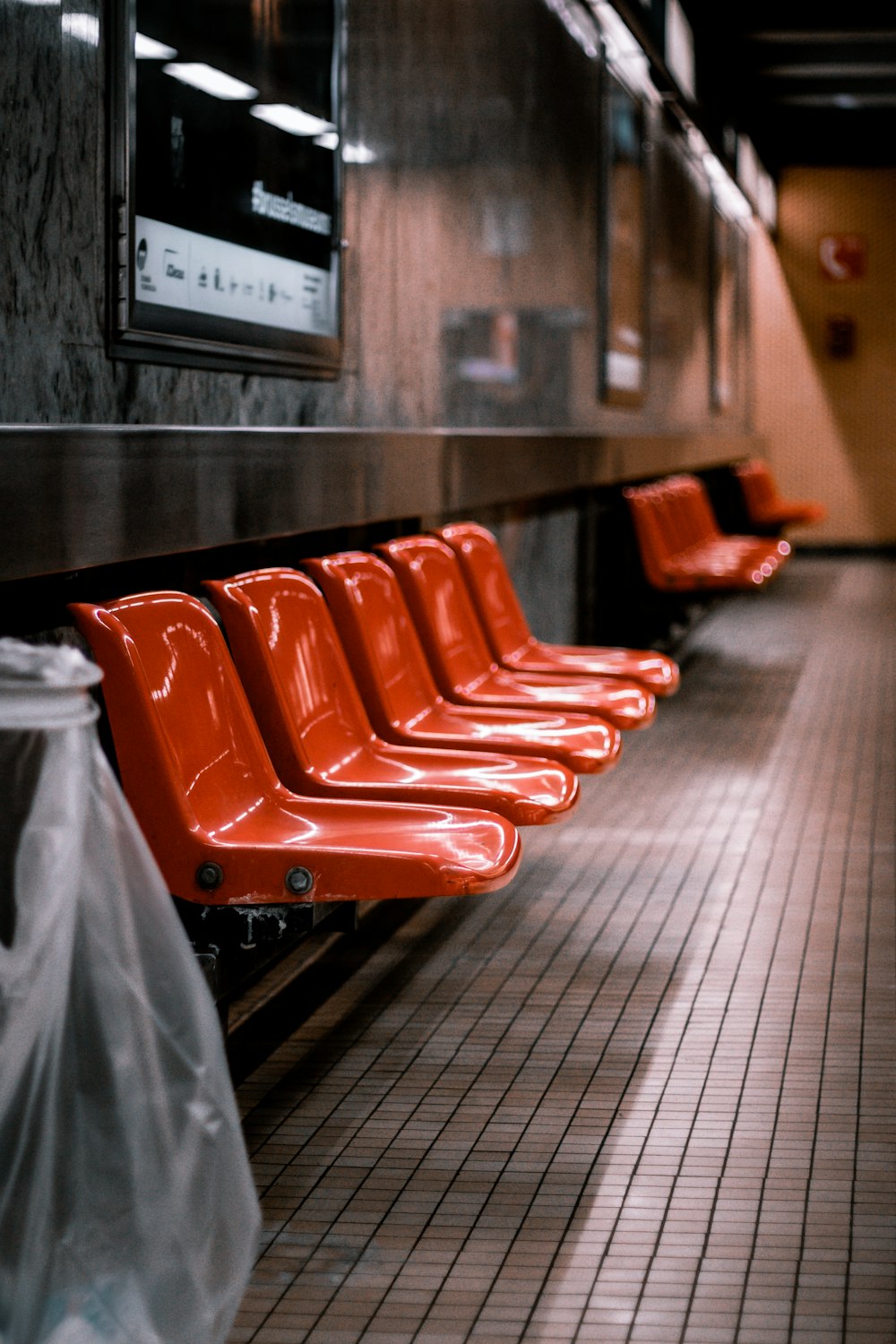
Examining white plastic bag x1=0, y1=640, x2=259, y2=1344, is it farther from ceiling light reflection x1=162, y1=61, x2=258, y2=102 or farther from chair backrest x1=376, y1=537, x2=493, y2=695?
chair backrest x1=376, y1=537, x2=493, y2=695

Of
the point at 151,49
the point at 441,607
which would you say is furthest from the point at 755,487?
the point at 151,49

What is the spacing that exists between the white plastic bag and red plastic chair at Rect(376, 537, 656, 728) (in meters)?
2.12

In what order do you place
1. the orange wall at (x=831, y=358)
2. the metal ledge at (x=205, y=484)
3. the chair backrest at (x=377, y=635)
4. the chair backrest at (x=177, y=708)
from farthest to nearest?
Result: the orange wall at (x=831, y=358) → the chair backrest at (x=377, y=635) → the chair backrest at (x=177, y=708) → the metal ledge at (x=205, y=484)

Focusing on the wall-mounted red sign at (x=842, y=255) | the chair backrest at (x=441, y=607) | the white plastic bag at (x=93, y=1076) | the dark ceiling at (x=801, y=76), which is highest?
the dark ceiling at (x=801, y=76)

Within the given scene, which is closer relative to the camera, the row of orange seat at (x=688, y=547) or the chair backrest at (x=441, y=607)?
the chair backrest at (x=441, y=607)

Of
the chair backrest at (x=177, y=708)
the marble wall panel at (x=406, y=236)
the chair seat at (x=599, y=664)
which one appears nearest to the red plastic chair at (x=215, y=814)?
the chair backrest at (x=177, y=708)

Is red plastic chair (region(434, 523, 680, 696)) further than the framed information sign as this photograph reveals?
Yes

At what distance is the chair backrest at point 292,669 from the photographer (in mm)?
2846

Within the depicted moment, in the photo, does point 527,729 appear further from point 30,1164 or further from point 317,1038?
point 30,1164

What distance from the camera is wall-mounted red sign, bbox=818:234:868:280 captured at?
54.9ft

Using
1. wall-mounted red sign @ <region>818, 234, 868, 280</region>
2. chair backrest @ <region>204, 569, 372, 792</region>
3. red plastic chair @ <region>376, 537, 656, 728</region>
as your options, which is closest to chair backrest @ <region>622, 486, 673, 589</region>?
red plastic chair @ <region>376, 537, 656, 728</region>

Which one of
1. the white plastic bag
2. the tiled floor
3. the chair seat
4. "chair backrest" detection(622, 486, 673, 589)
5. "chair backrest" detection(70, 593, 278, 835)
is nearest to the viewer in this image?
the white plastic bag

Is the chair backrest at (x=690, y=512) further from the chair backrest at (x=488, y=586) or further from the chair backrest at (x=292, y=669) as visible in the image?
the chair backrest at (x=292, y=669)

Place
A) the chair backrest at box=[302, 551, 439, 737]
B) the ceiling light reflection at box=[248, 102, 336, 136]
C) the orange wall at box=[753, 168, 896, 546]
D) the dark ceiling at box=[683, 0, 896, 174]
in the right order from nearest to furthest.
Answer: the chair backrest at box=[302, 551, 439, 737] → the ceiling light reflection at box=[248, 102, 336, 136] → the dark ceiling at box=[683, 0, 896, 174] → the orange wall at box=[753, 168, 896, 546]
